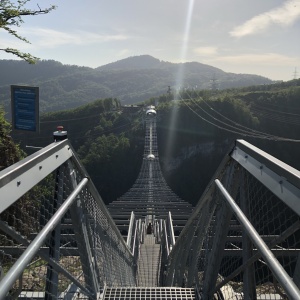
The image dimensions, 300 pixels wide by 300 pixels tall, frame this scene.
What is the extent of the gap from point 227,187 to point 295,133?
5638 cm

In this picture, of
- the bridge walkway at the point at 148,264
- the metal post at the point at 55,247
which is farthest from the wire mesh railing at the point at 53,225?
the bridge walkway at the point at 148,264

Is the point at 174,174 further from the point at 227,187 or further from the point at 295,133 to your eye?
the point at 227,187

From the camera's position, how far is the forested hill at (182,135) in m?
48.5

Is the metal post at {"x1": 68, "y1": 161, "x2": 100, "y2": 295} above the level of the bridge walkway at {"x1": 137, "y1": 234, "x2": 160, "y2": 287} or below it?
above

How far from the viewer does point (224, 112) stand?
5575 cm

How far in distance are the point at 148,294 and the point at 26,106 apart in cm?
328

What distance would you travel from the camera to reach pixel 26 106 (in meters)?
5.27

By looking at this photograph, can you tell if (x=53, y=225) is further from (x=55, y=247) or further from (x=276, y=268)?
(x=276, y=268)

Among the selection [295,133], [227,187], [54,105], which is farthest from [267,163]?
[54,105]

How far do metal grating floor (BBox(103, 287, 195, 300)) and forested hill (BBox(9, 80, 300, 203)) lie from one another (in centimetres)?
4276

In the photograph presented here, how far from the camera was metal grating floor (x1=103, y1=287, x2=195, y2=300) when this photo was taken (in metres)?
3.10

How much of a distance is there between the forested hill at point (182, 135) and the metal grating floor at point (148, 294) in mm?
42763

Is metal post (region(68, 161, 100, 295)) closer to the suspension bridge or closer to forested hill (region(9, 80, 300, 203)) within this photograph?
the suspension bridge

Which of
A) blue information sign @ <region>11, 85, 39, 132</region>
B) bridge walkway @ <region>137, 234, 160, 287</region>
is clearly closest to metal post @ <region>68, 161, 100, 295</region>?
blue information sign @ <region>11, 85, 39, 132</region>
